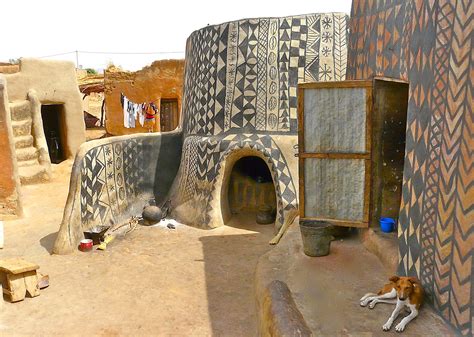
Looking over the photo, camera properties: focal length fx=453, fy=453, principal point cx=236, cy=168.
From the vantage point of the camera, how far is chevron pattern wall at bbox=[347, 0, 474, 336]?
3606mm

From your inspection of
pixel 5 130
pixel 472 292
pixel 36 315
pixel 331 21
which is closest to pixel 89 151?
pixel 5 130

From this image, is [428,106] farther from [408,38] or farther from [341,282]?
[341,282]

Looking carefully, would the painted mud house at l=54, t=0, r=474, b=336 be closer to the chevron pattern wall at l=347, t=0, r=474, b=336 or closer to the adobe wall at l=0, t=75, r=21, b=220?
the chevron pattern wall at l=347, t=0, r=474, b=336

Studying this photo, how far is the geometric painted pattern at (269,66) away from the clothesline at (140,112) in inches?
321

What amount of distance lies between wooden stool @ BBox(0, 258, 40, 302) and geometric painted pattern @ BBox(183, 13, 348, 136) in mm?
4784

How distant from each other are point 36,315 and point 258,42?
6476 millimetres

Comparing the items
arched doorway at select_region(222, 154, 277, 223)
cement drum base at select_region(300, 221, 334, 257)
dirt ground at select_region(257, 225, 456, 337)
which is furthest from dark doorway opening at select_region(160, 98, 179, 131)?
cement drum base at select_region(300, 221, 334, 257)

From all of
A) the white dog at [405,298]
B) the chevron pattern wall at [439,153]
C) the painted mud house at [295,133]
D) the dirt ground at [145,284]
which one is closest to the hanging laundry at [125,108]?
the painted mud house at [295,133]

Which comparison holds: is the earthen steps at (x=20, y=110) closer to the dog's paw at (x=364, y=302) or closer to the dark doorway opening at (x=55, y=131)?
the dark doorway opening at (x=55, y=131)

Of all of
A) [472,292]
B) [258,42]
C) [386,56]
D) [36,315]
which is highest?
[258,42]

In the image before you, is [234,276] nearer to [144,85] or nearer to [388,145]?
[388,145]

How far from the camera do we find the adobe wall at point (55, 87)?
13.3 meters

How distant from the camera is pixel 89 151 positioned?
28.5ft

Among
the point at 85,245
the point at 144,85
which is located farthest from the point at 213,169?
the point at 144,85
